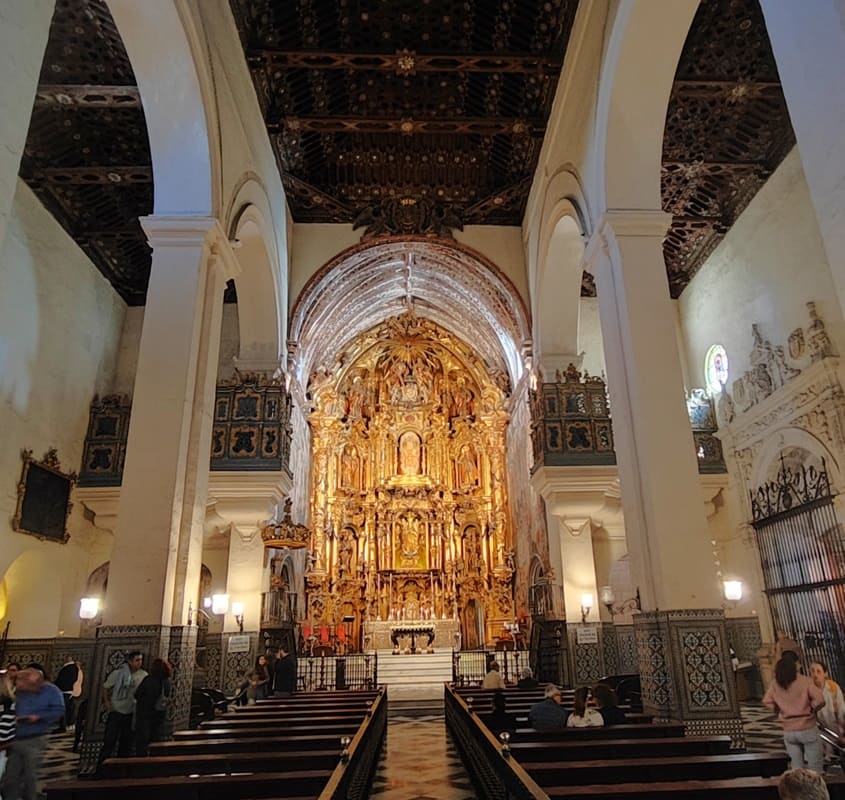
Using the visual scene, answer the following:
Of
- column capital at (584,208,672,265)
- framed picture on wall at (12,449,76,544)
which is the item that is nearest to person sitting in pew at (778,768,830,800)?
column capital at (584,208,672,265)

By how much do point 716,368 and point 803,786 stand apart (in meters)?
11.7

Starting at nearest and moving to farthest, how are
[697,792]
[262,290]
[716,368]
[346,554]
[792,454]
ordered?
1. [697,792]
2. [792,454]
3. [262,290]
4. [716,368]
5. [346,554]

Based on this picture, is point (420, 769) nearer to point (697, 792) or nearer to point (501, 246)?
point (697, 792)

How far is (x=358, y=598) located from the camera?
18.5 metres

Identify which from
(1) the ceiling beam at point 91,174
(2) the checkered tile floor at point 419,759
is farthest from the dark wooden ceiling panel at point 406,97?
(2) the checkered tile floor at point 419,759

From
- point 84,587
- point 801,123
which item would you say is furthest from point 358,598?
point 801,123

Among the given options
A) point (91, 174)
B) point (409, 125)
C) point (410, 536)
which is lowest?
point (410, 536)

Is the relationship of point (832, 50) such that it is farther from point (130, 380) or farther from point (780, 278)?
point (130, 380)

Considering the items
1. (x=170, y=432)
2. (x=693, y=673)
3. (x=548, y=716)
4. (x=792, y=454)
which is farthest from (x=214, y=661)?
(x=792, y=454)

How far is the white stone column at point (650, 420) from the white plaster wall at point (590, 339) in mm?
6492

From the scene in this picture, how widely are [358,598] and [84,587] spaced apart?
8.10m

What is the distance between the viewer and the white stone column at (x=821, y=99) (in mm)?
3074

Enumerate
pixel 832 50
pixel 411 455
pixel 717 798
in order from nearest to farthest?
1. pixel 717 798
2. pixel 832 50
3. pixel 411 455

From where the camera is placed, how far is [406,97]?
11070 mm
